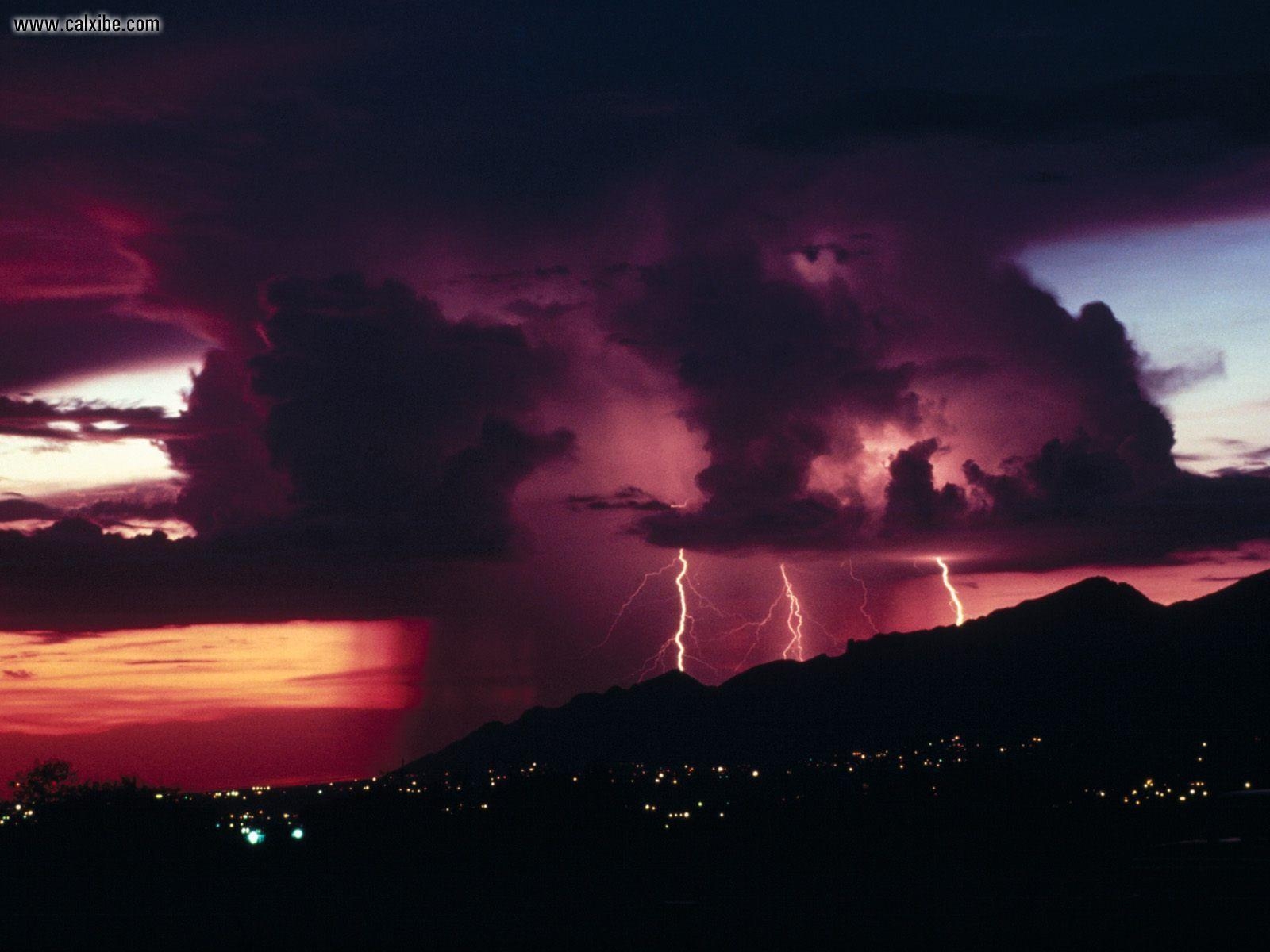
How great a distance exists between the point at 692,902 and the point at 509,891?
713 centimetres

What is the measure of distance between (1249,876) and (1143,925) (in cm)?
338

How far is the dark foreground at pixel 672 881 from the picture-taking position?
20.4 m

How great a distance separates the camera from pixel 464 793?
11475 cm

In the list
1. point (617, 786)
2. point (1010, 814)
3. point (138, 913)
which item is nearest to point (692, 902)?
point (138, 913)

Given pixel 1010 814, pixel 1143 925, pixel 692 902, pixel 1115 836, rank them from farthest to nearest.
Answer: pixel 1010 814
pixel 1115 836
pixel 692 902
pixel 1143 925

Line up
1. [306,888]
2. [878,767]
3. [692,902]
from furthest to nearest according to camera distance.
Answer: [878,767], [306,888], [692,902]

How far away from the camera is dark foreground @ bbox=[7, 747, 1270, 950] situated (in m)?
20.4

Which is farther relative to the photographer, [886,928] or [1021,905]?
[1021,905]

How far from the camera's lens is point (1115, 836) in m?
36.7

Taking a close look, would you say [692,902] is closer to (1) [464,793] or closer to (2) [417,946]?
(2) [417,946]

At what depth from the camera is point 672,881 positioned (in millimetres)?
33406

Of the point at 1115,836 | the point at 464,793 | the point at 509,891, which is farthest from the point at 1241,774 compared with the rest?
the point at 509,891

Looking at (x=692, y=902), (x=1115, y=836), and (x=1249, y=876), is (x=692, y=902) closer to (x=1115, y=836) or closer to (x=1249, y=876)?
(x=1249, y=876)

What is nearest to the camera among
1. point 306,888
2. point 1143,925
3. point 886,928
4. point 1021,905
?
point 1143,925
